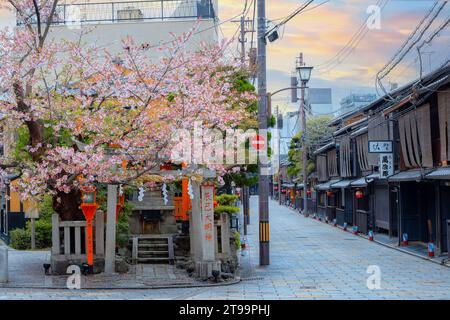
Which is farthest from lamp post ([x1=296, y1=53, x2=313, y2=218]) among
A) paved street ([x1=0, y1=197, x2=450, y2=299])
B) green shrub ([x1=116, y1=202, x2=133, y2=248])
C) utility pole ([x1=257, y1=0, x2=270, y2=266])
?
green shrub ([x1=116, y1=202, x2=133, y2=248])

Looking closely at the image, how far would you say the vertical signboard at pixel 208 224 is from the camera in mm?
Answer: 18859

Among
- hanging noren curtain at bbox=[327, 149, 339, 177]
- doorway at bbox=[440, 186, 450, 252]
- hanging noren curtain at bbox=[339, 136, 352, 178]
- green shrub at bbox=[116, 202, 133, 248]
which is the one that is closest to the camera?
green shrub at bbox=[116, 202, 133, 248]

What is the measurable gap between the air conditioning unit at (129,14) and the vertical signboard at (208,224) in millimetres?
15396

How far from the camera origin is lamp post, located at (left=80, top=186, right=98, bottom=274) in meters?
18.2

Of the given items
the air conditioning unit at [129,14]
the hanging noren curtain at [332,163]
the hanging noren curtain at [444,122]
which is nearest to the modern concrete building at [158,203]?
the air conditioning unit at [129,14]

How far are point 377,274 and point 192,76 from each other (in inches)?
324

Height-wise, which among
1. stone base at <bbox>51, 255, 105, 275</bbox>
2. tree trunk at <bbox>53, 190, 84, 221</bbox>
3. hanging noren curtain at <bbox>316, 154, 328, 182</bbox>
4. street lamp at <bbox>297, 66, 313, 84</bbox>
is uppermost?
street lamp at <bbox>297, 66, 313, 84</bbox>

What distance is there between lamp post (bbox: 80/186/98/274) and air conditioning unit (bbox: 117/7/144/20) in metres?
15.8

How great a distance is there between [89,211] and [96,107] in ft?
9.55

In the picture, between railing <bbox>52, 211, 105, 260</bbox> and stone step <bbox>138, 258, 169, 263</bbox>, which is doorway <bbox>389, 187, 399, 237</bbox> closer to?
stone step <bbox>138, 258, 169, 263</bbox>

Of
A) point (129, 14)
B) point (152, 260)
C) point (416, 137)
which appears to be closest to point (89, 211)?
point (152, 260)

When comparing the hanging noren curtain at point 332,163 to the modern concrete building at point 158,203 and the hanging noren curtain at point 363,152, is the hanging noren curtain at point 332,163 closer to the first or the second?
the hanging noren curtain at point 363,152

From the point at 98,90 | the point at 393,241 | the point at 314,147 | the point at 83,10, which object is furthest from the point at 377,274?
the point at 314,147

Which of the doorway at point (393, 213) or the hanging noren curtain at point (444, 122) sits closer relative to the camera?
the hanging noren curtain at point (444, 122)
